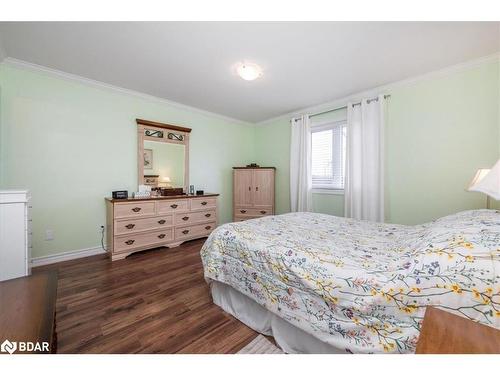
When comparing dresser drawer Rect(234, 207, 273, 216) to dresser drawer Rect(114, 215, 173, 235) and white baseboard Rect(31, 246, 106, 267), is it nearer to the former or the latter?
dresser drawer Rect(114, 215, 173, 235)

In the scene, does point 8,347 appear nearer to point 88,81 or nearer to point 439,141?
point 88,81

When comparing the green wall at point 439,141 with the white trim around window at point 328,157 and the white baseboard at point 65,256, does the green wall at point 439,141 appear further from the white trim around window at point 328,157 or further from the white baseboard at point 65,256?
the white baseboard at point 65,256

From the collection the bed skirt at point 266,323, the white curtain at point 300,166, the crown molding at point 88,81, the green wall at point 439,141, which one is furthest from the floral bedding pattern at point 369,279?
the crown molding at point 88,81

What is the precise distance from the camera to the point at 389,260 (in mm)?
1167

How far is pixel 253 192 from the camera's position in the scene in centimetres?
407

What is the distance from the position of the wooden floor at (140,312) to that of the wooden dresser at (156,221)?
355 mm

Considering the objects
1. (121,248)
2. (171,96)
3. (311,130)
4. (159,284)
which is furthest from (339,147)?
(121,248)

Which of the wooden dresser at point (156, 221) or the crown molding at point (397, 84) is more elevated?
the crown molding at point (397, 84)

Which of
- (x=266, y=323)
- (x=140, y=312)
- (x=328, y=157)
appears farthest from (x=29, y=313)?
(x=328, y=157)

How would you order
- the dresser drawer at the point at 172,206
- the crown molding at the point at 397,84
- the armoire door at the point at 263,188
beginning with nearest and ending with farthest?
the crown molding at the point at 397,84 < the dresser drawer at the point at 172,206 < the armoire door at the point at 263,188

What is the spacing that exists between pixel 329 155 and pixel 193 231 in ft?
8.73

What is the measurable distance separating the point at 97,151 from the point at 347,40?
332 cm

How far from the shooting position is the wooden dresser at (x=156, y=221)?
273 centimetres
